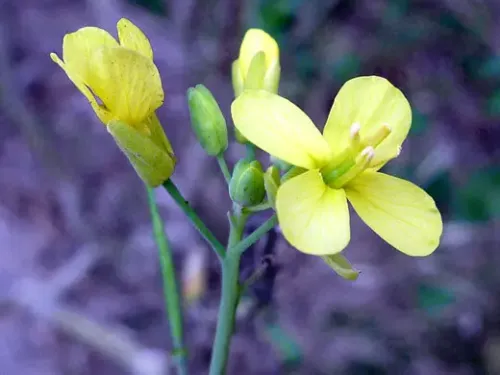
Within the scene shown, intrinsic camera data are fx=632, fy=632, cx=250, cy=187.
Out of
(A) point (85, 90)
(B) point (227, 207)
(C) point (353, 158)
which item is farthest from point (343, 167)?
(B) point (227, 207)

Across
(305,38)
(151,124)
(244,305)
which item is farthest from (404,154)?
(151,124)

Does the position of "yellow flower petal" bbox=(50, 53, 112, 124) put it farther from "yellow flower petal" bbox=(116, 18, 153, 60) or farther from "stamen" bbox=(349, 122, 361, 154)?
"stamen" bbox=(349, 122, 361, 154)

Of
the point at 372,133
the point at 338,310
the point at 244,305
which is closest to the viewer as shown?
the point at 372,133

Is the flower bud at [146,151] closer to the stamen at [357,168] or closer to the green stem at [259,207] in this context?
the green stem at [259,207]

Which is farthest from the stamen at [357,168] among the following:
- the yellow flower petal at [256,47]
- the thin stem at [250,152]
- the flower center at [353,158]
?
the yellow flower petal at [256,47]

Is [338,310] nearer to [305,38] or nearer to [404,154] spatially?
[404,154]

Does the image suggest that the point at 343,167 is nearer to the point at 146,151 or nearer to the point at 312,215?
the point at 312,215
